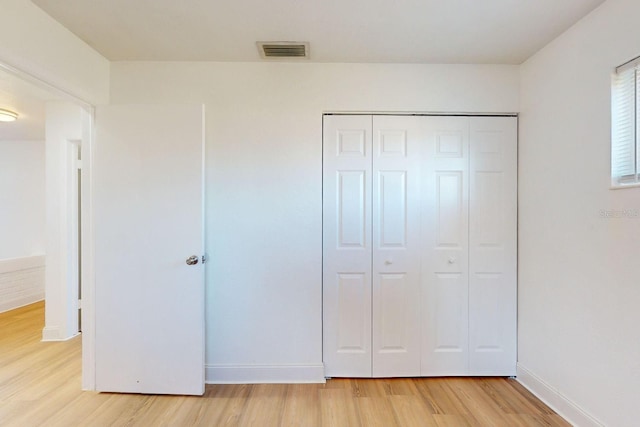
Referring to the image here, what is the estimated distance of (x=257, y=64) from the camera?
2.28m

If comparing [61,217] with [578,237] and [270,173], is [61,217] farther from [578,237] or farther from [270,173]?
[578,237]

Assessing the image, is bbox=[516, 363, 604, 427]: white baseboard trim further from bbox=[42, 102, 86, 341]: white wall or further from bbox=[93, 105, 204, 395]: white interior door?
bbox=[42, 102, 86, 341]: white wall

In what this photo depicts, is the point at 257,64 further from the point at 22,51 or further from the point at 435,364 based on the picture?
the point at 435,364

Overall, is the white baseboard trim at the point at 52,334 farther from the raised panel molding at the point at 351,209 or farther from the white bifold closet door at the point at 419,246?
the raised panel molding at the point at 351,209

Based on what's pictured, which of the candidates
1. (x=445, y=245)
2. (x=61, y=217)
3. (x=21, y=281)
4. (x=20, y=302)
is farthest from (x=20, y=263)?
(x=445, y=245)

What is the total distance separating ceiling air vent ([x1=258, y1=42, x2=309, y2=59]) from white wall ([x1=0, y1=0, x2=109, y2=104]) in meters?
1.22

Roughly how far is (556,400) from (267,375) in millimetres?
2030

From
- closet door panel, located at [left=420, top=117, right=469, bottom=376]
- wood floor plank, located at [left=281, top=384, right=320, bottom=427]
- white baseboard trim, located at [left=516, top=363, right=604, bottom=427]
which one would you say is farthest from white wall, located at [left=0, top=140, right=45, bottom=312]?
white baseboard trim, located at [left=516, top=363, right=604, bottom=427]

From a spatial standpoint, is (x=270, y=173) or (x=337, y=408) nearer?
(x=337, y=408)

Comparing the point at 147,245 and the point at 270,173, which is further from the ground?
the point at 270,173

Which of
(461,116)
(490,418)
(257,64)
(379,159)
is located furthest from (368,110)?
(490,418)

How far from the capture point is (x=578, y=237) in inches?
72.2

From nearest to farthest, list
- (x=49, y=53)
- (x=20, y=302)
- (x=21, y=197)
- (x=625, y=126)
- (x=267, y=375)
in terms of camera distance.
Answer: (x=625, y=126)
(x=49, y=53)
(x=267, y=375)
(x=20, y=302)
(x=21, y=197)

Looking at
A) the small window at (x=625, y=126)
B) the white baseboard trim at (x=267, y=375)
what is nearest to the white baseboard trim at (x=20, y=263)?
the white baseboard trim at (x=267, y=375)
